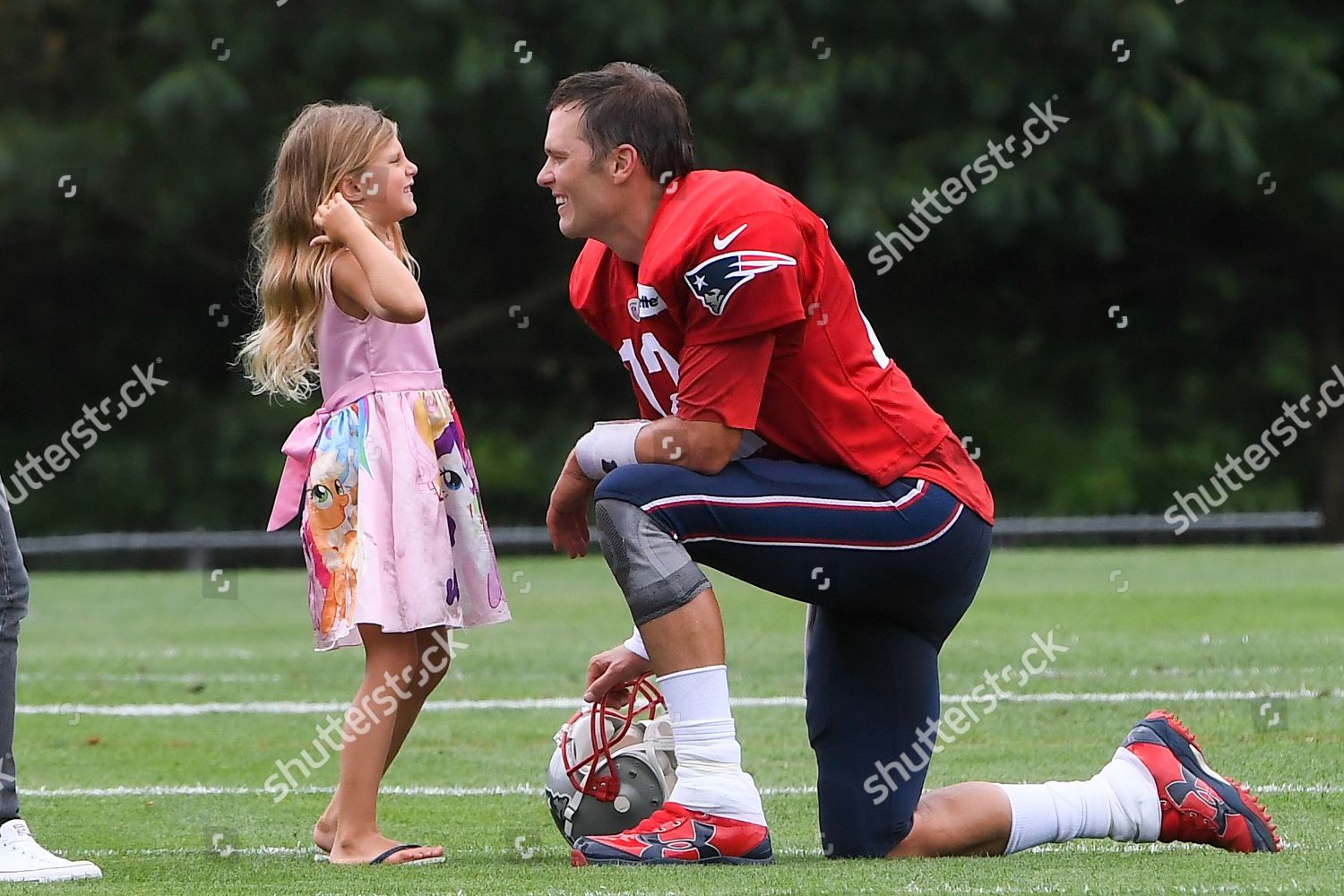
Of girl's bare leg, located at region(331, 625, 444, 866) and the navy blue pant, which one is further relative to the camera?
girl's bare leg, located at region(331, 625, 444, 866)

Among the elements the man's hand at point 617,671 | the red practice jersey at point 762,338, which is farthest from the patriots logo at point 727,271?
the man's hand at point 617,671

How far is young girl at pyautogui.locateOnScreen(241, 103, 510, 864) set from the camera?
396cm

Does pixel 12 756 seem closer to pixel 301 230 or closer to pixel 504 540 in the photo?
pixel 301 230

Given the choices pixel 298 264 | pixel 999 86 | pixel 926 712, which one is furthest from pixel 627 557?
pixel 999 86

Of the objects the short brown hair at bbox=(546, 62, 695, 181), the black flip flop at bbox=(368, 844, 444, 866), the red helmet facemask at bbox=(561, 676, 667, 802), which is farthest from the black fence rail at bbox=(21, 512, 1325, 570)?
the short brown hair at bbox=(546, 62, 695, 181)

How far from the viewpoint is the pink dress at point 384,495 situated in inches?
157

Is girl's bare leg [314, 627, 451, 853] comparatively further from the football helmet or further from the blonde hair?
the blonde hair

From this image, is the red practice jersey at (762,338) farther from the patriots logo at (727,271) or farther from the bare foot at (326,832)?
the bare foot at (326,832)

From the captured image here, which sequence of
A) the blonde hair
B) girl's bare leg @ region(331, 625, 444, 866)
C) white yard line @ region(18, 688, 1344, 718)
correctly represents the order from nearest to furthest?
girl's bare leg @ region(331, 625, 444, 866), the blonde hair, white yard line @ region(18, 688, 1344, 718)

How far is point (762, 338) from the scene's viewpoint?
3.54 meters

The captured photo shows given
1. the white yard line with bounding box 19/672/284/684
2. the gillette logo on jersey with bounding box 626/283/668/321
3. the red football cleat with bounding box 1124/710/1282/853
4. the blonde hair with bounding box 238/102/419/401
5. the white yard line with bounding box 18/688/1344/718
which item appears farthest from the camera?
the white yard line with bounding box 19/672/284/684

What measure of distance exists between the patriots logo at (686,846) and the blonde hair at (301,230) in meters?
1.29

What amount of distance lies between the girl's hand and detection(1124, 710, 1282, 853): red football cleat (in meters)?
1.76

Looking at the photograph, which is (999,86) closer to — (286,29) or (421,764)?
(286,29)
